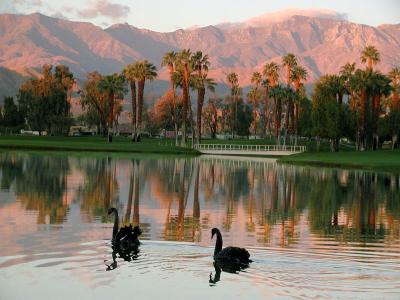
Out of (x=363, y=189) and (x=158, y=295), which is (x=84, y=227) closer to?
(x=158, y=295)

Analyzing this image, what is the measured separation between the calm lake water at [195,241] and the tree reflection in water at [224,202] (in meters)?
0.05

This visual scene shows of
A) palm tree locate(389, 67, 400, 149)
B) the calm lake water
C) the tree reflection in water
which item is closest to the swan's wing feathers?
the calm lake water

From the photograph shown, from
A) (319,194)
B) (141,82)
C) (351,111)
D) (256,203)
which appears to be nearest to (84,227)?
(256,203)

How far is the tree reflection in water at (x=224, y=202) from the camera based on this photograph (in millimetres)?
25266

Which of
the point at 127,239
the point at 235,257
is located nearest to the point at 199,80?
the point at 127,239

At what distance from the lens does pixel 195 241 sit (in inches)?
867

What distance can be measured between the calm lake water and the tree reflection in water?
0.18 feet

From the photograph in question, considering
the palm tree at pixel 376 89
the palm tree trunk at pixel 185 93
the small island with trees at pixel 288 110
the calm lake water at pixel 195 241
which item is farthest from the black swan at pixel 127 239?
the palm tree trunk at pixel 185 93

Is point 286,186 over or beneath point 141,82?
beneath

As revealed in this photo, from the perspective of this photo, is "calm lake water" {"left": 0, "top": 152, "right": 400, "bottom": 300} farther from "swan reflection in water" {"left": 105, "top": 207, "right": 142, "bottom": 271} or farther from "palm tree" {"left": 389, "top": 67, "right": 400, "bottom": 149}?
"palm tree" {"left": 389, "top": 67, "right": 400, "bottom": 149}

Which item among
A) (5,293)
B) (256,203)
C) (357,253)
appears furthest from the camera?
(256,203)

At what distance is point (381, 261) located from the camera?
1898 cm

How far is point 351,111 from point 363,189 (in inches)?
3031

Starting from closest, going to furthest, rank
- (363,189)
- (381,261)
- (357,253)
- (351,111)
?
1. (381,261)
2. (357,253)
3. (363,189)
4. (351,111)
